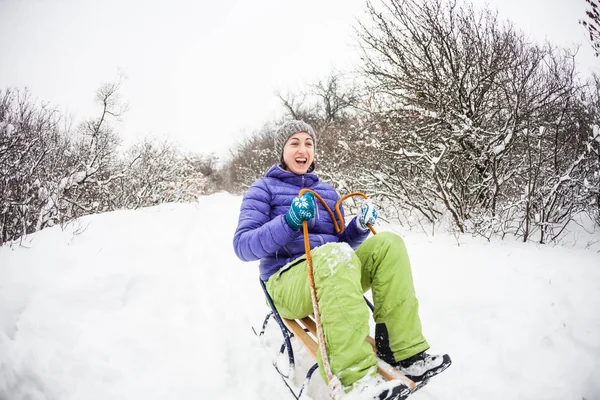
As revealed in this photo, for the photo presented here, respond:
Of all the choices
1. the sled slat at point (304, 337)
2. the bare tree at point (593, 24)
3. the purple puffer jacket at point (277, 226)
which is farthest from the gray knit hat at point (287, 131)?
the bare tree at point (593, 24)

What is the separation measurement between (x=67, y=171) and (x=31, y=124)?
1255 millimetres

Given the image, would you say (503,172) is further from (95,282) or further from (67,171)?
(67,171)

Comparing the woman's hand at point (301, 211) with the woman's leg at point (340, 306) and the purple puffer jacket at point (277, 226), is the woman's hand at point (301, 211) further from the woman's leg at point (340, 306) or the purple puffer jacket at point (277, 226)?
the woman's leg at point (340, 306)

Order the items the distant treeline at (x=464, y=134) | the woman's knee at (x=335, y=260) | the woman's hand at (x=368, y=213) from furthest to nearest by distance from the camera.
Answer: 1. the distant treeline at (x=464, y=134)
2. the woman's hand at (x=368, y=213)
3. the woman's knee at (x=335, y=260)

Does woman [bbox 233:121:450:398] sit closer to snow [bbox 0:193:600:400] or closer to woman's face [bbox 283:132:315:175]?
woman's face [bbox 283:132:315:175]

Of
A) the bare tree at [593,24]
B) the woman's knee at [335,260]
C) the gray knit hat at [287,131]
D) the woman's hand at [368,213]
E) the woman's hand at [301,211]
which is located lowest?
the woman's knee at [335,260]

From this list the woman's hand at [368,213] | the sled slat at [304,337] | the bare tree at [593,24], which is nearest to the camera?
the sled slat at [304,337]

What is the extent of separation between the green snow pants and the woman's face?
849 millimetres

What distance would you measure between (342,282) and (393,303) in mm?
327

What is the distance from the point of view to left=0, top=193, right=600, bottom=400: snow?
5.29ft

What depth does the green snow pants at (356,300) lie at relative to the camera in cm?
125

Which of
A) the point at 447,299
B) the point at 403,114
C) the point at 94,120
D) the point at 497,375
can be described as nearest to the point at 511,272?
the point at 447,299

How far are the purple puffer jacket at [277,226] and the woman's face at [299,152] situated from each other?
3.1 inches

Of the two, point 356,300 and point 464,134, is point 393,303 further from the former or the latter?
point 464,134
